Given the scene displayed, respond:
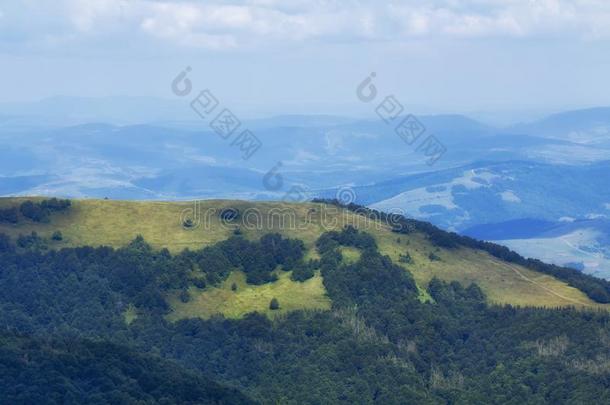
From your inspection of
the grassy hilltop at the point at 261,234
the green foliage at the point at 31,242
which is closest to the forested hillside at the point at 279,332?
the green foliage at the point at 31,242

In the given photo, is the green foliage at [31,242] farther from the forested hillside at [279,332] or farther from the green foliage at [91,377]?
the green foliage at [91,377]

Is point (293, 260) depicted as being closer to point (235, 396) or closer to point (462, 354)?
point (462, 354)

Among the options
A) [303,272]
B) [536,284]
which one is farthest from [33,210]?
[536,284]

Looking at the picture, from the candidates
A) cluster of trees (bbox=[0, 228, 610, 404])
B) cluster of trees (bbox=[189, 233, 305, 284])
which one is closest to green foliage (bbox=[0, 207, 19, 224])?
cluster of trees (bbox=[0, 228, 610, 404])

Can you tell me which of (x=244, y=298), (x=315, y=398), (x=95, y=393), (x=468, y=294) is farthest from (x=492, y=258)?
(x=95, y=393)

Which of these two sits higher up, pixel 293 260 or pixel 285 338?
pixel 293 260

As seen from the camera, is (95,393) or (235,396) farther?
(235,396)

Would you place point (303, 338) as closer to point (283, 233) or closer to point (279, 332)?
point (279, 332)

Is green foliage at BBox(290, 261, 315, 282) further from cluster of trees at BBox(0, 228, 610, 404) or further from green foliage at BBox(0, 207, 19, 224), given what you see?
green foliage at BBox(0, 207, 19, 224)
